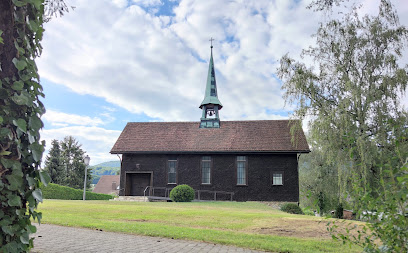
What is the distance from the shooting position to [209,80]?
29.3 m

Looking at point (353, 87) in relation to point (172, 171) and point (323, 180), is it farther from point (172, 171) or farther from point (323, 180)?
point (172, 171)

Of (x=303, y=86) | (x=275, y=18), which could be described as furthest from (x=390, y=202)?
(x=303, y=86)

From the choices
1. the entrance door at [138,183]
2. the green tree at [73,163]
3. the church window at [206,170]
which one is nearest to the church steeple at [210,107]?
the church window at [206,170]

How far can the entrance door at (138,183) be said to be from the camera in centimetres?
2592

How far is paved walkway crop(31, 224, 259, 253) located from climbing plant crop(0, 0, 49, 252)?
2921 mm

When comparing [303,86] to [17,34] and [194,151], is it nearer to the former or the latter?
[194,151]

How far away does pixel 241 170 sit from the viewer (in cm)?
2447

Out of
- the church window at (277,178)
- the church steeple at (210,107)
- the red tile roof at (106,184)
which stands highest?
the church steeple at (210,107)

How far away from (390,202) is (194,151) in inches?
858

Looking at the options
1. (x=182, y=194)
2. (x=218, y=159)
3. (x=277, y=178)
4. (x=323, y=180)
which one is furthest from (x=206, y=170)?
(x=323, y=180)

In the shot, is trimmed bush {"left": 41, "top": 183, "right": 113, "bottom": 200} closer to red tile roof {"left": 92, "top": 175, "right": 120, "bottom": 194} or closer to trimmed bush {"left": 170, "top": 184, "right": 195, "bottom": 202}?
trimmed bush {"left": 170, "top": 184, "right": 195, "bottom": 202}

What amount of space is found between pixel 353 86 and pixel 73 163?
36066 mm

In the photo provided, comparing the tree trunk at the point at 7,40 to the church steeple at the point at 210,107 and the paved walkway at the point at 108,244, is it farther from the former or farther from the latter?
the church steeple at the point at 210,107

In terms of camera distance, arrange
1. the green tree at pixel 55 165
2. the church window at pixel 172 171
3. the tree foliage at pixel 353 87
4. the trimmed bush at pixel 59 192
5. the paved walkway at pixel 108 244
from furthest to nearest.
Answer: the green tree at pixel 55 165 < the church window at pixel 172 171 < the trimmed bush at pixel 59 192 < the tree foliage at pixel 353 87 < the paved walkway at pixel 108 244
